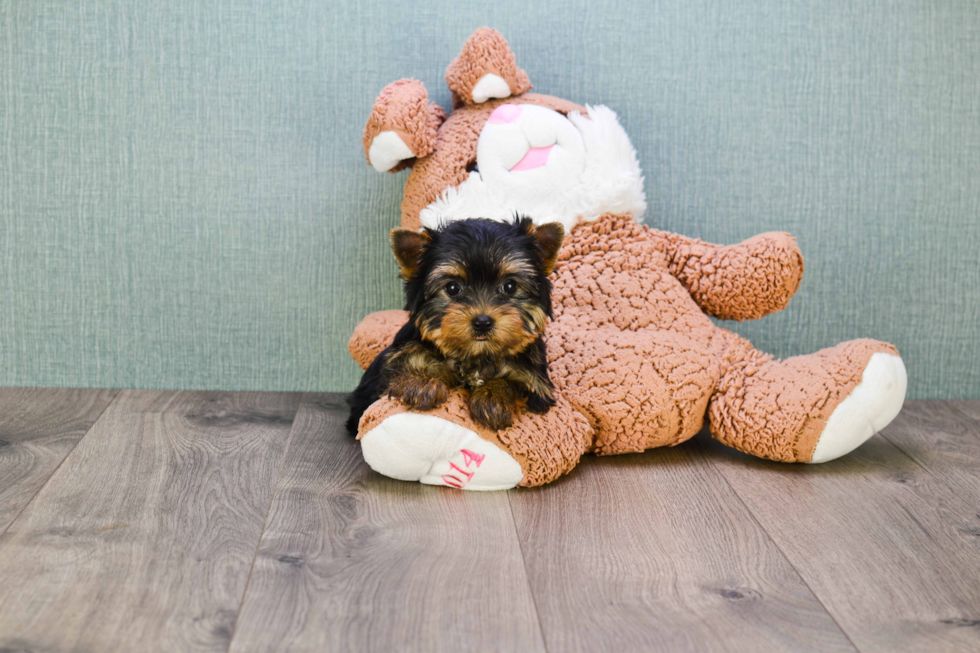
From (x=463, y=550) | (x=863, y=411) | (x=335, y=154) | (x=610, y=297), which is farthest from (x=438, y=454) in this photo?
(x=335, y=154)

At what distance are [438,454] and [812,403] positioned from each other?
2.74 ft

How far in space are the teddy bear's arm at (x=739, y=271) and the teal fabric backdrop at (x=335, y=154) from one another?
14.2 inches

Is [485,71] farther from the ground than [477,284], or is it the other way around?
[485,71]

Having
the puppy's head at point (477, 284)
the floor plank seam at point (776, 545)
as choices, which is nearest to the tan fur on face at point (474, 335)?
the puppy's head at point (477, 284)

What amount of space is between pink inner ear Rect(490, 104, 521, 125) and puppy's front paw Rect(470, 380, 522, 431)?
0.69 meters

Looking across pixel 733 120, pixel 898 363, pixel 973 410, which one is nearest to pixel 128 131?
pixel 733 120

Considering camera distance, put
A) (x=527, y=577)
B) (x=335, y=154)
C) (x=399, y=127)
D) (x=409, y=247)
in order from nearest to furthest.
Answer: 1. (x=527, y=577)
2. (x=409, y=247)
3. (x=399, y=127)
4. (x=335, y=154)

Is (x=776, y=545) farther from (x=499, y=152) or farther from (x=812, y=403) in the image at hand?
(x=499, y=152)

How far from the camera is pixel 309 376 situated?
2.46m

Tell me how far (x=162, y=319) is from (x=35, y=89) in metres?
0.71

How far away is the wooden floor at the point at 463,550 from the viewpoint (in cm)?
123

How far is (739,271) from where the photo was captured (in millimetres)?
2023

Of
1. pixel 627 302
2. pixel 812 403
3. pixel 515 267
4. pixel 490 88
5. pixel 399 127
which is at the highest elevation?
pixel 490 88

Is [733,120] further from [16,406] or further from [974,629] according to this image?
[16,406]
